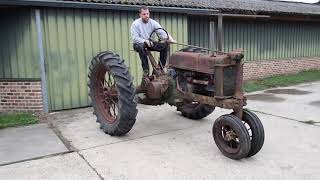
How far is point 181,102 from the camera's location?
19.9 ft

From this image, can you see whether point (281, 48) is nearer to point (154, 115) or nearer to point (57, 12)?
point (154, 115)

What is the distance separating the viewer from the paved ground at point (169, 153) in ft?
14.8

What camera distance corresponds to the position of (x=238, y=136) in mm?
4746

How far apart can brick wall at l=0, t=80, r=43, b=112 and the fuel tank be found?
3.00m

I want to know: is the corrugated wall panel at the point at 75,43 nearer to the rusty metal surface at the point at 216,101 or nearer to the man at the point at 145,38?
the man at the point at 145,38

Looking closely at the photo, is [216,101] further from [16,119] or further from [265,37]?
[265,37]

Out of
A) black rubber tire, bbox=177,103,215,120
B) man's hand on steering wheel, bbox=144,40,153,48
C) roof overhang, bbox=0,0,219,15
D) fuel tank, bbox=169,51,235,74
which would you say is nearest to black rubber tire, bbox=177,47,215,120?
black rubber tire, bbox=177,103,215,120

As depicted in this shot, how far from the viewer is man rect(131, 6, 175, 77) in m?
6.10

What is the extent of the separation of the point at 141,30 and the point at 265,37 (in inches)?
317

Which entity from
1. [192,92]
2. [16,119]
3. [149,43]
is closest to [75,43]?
[16,119]

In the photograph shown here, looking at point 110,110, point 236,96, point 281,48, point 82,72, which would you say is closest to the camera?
point 236,96

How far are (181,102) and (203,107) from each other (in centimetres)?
89

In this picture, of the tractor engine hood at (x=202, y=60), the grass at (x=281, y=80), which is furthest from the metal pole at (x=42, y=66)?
the grass at (x=281, y=80)

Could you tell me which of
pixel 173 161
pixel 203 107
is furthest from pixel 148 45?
pixel 173 161
